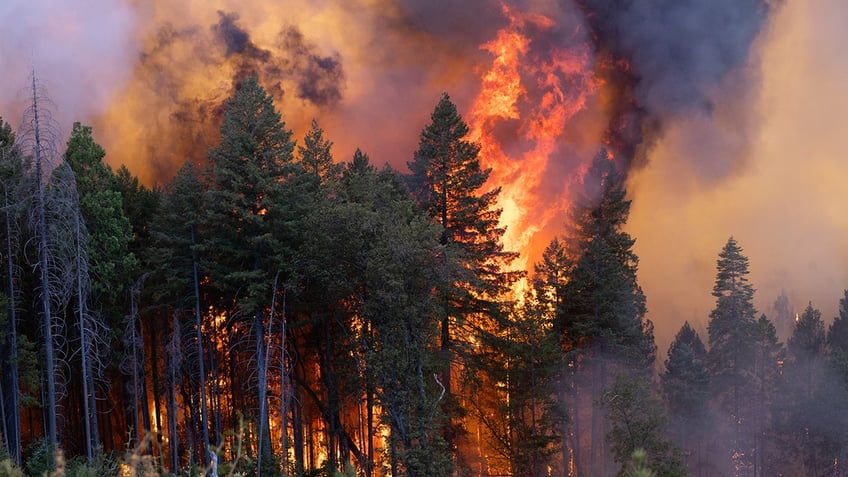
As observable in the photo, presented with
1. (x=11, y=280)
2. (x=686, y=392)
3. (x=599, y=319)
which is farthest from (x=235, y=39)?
(x=686, y=392)

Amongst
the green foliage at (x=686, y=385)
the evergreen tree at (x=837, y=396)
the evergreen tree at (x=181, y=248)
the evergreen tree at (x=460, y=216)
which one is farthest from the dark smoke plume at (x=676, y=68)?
the evergreen tree at (x=181, y=248)

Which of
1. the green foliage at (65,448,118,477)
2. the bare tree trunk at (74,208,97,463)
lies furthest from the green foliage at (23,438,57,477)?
the bare tree trunk at (74,208,97,463)

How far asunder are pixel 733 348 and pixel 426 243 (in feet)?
116

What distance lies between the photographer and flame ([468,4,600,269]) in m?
62.8

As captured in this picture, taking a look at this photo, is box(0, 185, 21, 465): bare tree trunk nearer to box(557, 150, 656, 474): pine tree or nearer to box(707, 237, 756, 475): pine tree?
box(557, 150, 656, 474): pine tree

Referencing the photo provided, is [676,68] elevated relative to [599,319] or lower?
elevated

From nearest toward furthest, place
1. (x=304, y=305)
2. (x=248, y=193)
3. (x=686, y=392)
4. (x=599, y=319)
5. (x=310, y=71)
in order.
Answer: (x=248, y=193), (x=304, y=305), (x=599, y=319), (x=686, y=392), (x=310, y=71)

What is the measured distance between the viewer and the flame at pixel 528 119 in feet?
206

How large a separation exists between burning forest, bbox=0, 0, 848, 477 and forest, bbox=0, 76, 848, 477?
181 millimetres

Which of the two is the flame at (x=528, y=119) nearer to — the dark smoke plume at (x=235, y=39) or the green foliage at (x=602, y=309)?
the green foliage at (x=602, y=309)

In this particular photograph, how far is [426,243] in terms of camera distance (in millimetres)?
27641

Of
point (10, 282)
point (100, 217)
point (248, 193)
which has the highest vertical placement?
point (248, 193)

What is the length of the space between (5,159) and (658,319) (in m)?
66.2

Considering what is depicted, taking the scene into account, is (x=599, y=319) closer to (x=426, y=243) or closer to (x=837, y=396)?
(x=426, y=243)
